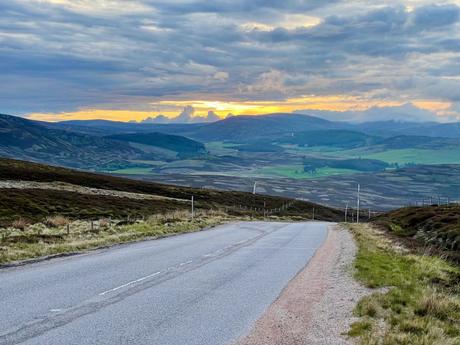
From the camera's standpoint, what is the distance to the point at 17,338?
9.37m

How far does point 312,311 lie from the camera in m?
12.4

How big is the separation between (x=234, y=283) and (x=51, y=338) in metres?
7.49

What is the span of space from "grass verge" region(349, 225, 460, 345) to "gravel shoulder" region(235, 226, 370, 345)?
390 millimetres

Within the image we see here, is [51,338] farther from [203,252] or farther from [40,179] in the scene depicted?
[40,179]

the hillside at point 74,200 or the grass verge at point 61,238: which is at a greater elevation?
the grass verge at point 61,238

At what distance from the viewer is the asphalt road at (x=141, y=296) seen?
998 centimetres

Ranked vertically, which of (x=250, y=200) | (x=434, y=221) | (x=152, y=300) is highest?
(x=152, y=300)

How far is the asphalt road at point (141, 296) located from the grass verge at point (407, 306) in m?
2.33

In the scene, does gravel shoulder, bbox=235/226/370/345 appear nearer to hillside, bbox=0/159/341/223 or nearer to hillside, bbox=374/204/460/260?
hillside, bbox=374/204/460/260

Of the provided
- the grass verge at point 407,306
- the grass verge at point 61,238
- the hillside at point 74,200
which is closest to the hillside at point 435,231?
the grass verge at point 407,306

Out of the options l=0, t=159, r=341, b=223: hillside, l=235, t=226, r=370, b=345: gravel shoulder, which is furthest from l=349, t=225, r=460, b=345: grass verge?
l=0, t=159, r=341, b=223: hillside

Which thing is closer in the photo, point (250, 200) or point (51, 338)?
point (51, 338)

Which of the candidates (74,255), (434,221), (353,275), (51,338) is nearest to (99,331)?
(51,338)

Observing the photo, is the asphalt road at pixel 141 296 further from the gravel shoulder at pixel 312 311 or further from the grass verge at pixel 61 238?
the grass verge at pixel 61 238
